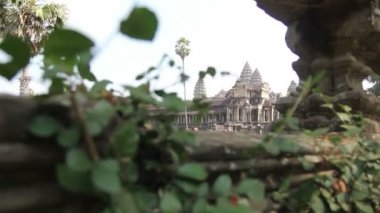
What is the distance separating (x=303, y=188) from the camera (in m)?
1.68

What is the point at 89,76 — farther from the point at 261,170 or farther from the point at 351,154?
the point at 351,154

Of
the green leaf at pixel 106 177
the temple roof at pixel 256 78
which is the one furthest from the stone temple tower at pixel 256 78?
the green leaf at pixel 106 177

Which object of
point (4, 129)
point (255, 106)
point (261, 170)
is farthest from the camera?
point (255, 106)

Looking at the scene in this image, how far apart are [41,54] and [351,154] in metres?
1.41

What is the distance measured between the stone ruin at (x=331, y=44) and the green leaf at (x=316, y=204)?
5.12ft

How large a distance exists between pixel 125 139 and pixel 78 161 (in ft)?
0.40

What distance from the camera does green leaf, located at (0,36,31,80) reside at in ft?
3.17

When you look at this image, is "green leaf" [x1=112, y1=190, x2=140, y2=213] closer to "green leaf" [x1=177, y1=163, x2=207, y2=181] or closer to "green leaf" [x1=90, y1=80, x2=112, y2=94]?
"green leaf" [x1=177, y1=163, x2=207, y2=181]

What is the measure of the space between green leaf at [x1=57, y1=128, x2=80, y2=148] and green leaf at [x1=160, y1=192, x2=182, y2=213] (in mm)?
228

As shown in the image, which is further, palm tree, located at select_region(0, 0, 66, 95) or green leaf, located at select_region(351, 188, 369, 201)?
palm tree, located at select_region(0, 0, 66, 95)

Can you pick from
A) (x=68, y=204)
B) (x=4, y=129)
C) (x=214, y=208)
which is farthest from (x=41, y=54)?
(x=214, y=208)

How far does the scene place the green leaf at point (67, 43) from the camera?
37.3 inches

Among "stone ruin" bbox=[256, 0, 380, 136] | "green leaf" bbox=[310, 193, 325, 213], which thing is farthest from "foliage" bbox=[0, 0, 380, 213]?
"stone ruin" bbox=[256, 0, 380, 136]

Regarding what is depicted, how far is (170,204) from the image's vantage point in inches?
37.6
